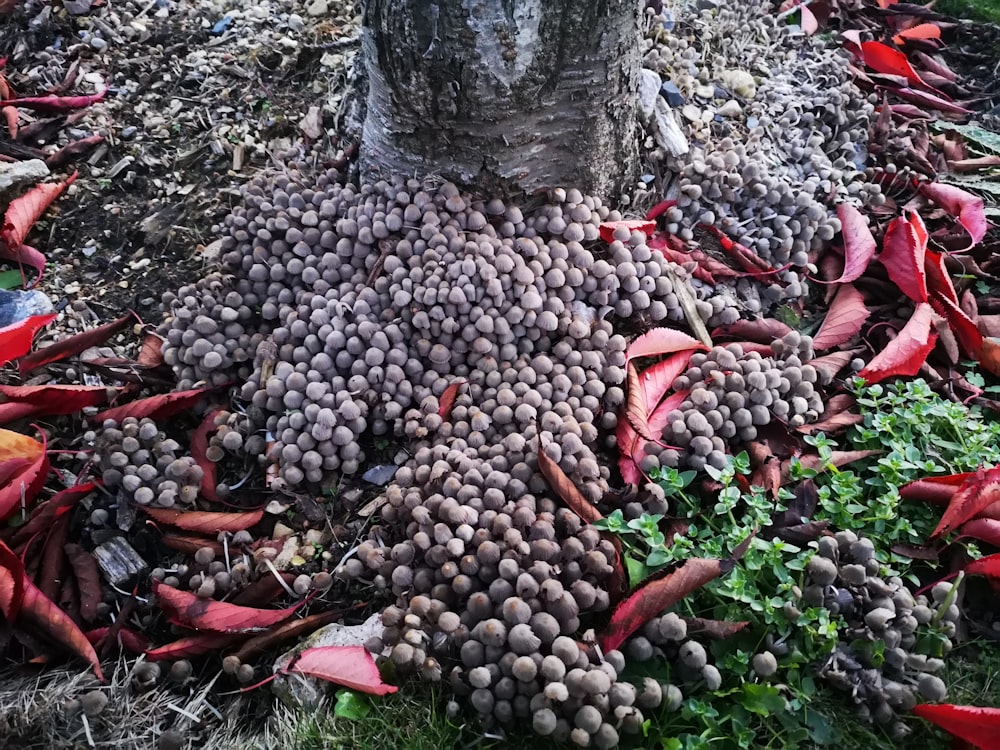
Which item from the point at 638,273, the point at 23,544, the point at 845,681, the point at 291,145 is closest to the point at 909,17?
the point at 638,273

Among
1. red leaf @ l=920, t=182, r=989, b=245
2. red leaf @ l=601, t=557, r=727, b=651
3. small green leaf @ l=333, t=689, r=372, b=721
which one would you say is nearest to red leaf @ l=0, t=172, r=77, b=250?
small green leaf @ l=333, t=689, r=372, b=721

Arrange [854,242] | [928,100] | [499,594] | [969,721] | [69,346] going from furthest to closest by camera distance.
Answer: [928,100] < [854,242] < [69,346] < [499,594] < [969,721]

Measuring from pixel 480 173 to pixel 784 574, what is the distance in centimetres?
156

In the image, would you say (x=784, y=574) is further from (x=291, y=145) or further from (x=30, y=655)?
(x=291, y=145)

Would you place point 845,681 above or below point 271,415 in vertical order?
below

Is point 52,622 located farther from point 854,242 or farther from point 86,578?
point 854,242

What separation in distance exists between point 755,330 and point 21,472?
238 centimetres

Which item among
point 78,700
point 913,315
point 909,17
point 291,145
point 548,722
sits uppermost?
point 909,17

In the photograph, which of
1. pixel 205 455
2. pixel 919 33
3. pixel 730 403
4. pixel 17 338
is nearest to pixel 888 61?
pixel 919 33

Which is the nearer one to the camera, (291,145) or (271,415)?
(271,415)

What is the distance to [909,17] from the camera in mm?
4105

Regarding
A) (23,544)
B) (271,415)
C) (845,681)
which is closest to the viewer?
(845,681)

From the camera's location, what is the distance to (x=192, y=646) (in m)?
1.97

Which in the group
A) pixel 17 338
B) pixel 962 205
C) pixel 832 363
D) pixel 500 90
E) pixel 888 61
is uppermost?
pixel 500 90
